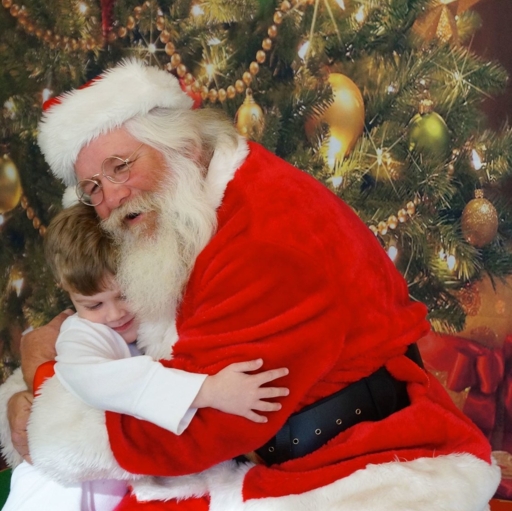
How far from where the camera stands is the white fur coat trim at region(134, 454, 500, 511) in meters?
1.33

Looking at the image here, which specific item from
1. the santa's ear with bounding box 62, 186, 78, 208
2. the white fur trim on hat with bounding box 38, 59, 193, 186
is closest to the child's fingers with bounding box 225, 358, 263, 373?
the white fur trim on hat with bounding box 38, 59, 193, 186

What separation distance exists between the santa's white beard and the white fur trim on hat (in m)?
0.24

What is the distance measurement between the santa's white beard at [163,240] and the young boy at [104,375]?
0.15 metres

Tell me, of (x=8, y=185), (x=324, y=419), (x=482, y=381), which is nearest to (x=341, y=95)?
(x=482, y=381)

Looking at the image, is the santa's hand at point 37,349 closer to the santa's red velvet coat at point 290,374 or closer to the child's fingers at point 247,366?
the santa's red velvet coat at point 290,374

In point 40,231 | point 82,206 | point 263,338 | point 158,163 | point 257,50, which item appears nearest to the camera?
point 263,338

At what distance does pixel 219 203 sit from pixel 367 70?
1.38m

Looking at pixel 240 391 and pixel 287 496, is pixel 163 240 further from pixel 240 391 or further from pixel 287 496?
pixel 287 496

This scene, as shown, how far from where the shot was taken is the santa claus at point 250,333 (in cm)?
132

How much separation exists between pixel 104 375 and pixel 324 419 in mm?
537

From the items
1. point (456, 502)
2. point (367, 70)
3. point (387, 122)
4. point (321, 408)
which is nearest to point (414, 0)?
point (367, 70)

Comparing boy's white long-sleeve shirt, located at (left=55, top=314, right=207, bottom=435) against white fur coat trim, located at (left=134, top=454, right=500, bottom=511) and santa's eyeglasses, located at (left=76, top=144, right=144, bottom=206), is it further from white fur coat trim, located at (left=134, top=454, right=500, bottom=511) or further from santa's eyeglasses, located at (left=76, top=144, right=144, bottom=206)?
santa's eyeglasses, located at (left=76, top=144, right=144, bottom=206)

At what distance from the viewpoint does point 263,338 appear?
1314 mm

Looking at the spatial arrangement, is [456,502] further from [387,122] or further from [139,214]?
[387,122]
